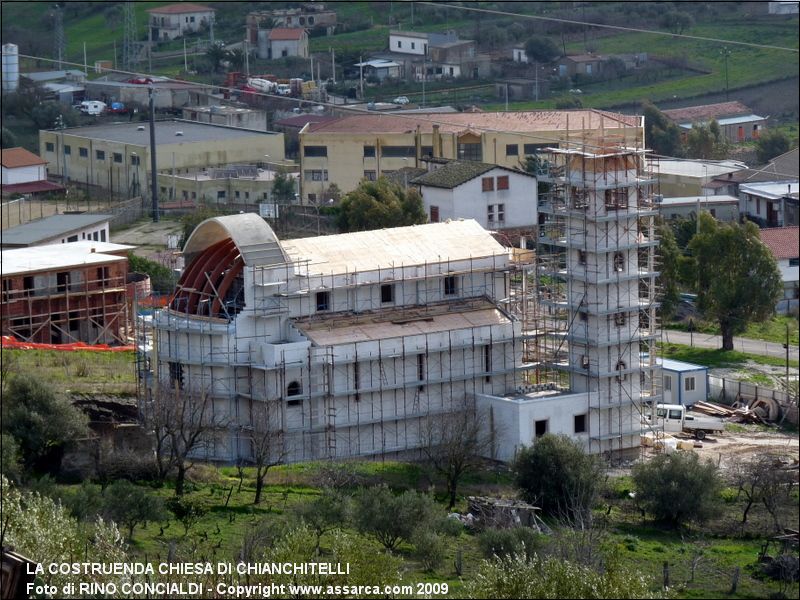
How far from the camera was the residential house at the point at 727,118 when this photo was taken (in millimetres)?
60594

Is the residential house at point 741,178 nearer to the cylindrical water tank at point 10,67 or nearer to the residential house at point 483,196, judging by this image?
the residential house at point 483,196

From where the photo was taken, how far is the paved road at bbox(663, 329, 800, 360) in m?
42.2

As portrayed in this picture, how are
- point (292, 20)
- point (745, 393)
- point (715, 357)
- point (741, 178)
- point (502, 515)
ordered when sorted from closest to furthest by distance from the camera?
point (502, 515) < point (745, 393) < point (715, 357) < point (741, 178) < point (292, 20)

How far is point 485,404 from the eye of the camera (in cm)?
3562

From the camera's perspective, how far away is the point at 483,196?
50906mm

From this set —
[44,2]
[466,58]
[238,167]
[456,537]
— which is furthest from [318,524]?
[44,2]

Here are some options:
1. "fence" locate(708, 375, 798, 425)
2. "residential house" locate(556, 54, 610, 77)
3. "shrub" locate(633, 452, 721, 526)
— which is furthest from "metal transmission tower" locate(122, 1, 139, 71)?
"shrub" locate(633, 452, 721, 526)

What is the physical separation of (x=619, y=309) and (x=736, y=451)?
126 inches

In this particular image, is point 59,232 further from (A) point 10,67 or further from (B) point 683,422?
(A) point 10,67

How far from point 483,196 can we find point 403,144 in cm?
894

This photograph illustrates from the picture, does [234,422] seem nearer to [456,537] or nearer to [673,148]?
[456,537]

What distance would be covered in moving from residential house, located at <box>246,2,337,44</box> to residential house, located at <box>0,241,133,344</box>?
39.3m

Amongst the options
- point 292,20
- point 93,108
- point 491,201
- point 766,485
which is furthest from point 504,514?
point 292,20

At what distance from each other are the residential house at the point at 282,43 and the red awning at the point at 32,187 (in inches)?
787
